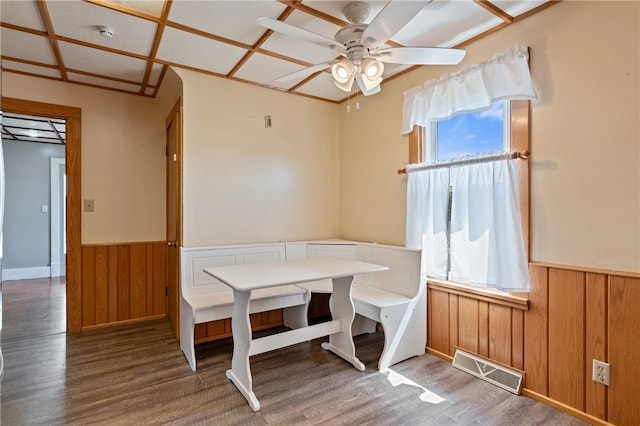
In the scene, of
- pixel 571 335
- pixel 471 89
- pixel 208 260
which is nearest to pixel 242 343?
pixel 208 260

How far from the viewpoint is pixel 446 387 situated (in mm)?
2365

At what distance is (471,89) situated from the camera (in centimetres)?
247

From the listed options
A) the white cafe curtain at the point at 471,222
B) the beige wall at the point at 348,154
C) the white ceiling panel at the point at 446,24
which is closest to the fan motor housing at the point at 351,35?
the white ceiling panel at the point at 446,24

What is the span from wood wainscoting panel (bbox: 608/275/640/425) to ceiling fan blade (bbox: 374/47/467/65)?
1.53 m

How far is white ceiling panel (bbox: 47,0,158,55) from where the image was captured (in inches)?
83.9

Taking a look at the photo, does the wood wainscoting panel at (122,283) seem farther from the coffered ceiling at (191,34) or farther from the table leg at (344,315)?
the table leg at (344,315)

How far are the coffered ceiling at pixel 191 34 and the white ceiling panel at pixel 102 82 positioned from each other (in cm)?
3

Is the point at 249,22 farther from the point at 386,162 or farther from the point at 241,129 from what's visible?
the point at 386,162

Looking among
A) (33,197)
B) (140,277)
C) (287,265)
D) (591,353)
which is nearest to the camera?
(591,353)

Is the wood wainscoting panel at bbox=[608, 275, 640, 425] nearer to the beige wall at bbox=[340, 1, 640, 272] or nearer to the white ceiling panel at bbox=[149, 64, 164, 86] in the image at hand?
the beige wall at bbox=[340, 1, 640, 272]

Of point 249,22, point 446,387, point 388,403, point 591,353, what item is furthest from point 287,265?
point 591,353

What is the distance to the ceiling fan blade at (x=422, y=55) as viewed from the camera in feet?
6.40

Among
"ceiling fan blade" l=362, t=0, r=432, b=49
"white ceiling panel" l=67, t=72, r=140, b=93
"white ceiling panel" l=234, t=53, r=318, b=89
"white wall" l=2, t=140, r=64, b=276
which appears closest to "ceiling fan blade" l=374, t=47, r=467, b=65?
"ceiling fan blade" l=362, t=0, r=432, b=49

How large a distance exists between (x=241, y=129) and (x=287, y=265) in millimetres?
1535
